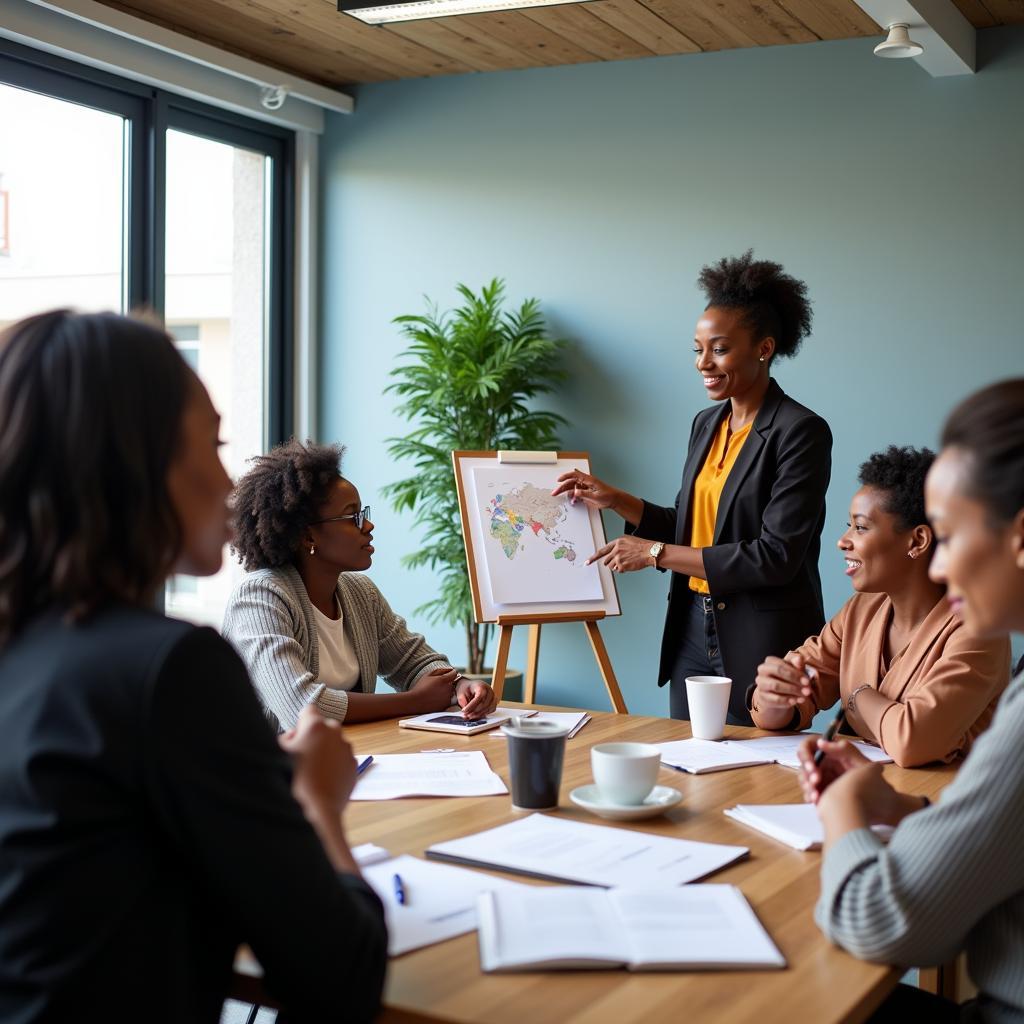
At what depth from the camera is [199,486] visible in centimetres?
112

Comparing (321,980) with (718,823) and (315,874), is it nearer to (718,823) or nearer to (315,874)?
(315,874)

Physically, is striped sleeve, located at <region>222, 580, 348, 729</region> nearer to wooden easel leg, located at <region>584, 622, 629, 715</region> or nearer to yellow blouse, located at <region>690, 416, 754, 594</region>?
yellow blouse, located at <region>690, 416, 754, 594</region>

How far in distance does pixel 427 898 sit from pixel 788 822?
0.56 m

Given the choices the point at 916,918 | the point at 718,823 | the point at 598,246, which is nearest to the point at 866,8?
the point at 598,246

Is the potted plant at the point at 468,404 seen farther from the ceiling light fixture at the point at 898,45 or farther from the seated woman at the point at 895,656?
the seated woman at the point at 895,656

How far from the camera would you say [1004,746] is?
1.18 metres

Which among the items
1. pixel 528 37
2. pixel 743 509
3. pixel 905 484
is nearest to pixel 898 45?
pixel 528 37

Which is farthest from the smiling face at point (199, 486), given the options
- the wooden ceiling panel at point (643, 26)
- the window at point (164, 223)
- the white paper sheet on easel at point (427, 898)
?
the wooden ceiling panel at point (643, 26)

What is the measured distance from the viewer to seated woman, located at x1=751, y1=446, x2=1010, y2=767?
200 cm

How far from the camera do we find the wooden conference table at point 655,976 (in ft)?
3.62

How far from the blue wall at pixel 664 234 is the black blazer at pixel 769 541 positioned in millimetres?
1223

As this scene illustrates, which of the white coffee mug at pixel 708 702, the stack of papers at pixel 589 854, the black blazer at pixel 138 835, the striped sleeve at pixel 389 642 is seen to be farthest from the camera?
the striped sleeve at pixel 389 642

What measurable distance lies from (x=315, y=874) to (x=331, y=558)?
1544 millimetres

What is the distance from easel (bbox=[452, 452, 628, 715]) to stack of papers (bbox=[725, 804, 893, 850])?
158cm
